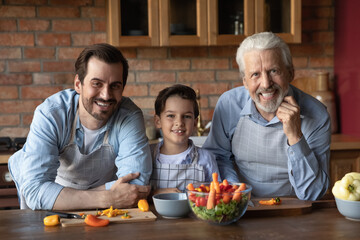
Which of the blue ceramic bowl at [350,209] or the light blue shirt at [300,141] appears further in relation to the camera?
the light blue shirt at [300,141]

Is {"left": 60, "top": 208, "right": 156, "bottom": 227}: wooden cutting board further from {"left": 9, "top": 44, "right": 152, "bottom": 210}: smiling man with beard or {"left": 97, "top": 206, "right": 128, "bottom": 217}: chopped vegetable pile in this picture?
{"left": 9, "top": 44, "right": 152, "bottom": 210}: smiling man with beard

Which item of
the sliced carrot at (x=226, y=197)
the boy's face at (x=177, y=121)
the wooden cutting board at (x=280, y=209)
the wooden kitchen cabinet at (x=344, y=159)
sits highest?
the boy's face at (x=177, y=121)

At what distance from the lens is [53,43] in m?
3.40

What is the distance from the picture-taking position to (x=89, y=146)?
2027 millimetres

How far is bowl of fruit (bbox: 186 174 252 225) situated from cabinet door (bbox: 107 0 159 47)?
2.08m

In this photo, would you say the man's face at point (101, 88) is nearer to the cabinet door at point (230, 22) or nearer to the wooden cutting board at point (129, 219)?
the wooden cutting board at point (129, 219)

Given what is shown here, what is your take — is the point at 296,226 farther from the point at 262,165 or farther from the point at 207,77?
the point at 207,77

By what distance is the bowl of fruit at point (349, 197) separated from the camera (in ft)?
4.83

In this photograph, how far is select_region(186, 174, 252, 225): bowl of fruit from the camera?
4.47 feet

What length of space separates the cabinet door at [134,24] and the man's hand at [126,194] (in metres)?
1.70

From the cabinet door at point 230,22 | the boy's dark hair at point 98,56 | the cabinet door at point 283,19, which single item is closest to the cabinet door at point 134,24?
the cabinet door at point 230,22

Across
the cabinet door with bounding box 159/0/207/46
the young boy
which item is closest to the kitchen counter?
the cabinet door with bounding box 159/0/207/46

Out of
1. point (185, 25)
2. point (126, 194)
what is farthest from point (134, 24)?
point (126, 194)

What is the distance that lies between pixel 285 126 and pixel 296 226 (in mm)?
574
